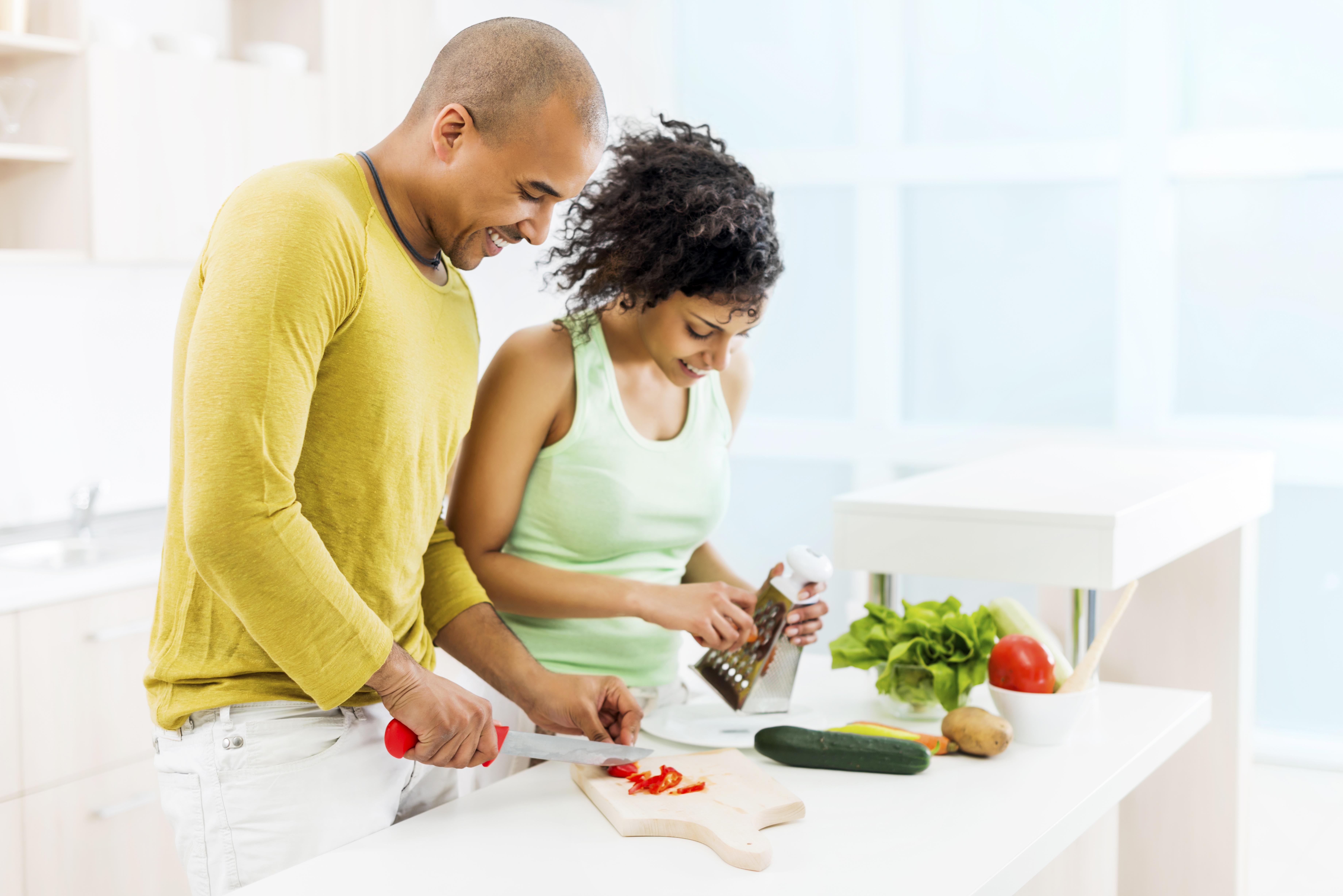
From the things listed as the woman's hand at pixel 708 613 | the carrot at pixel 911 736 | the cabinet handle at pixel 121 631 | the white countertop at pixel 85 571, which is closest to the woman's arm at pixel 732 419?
the woman's hand at pixel 708 613

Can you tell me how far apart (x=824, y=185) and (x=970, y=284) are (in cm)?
57

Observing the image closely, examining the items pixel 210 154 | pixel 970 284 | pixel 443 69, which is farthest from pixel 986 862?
pixel 970 284

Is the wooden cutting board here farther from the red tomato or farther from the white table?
the white table

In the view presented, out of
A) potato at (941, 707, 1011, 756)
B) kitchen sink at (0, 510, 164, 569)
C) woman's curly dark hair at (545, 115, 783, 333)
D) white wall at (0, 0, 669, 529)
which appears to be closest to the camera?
potato at (941, 707, 1011, 756)

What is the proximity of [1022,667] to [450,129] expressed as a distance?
0.84m

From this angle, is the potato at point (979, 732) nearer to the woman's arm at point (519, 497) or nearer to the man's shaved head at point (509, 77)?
the woman's arm at point (519, 497)

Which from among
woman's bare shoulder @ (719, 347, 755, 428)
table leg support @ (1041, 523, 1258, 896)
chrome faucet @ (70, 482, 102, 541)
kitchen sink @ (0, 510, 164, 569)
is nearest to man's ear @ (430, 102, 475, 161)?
woman's bare shoulder @ (719, 347, 755, 428)

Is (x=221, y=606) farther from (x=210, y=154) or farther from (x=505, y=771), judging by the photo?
(x=210, y=154)

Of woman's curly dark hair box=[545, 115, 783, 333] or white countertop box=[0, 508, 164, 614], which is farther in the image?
white countertop box=[0, 508, 164, 614]

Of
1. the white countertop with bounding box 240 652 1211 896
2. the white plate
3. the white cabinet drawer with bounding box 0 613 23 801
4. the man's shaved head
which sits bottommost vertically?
the white cabinet drawer with bounding box 0 613 23 801

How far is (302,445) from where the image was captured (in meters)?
1.06

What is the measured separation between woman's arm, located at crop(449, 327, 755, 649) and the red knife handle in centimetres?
41

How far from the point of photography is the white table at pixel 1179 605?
170 centimetres

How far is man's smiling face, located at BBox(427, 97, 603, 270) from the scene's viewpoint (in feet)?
3.72
